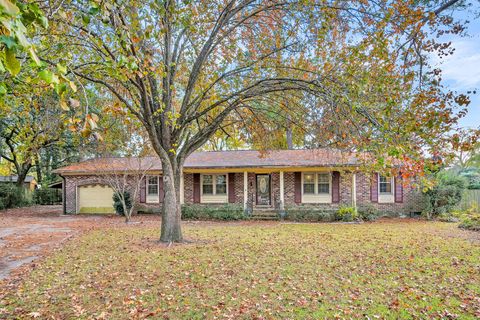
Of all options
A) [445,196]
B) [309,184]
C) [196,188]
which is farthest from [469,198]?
[196,188]

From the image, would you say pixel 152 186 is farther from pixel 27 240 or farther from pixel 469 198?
pixel 469 198

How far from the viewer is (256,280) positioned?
5.89 metres

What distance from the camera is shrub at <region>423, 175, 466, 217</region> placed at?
1602 centimetres

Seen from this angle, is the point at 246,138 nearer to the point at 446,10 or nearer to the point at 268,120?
the point at 268,120

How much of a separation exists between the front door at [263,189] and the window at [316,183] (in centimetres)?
244

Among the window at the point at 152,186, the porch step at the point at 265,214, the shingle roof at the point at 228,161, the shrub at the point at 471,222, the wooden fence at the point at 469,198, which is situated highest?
the shingle roof at the point at 228,161

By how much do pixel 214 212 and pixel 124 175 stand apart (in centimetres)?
500

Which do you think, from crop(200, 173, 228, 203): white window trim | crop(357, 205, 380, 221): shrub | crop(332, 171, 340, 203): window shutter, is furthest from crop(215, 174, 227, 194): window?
crop(357, 205, 380, 221): shrub

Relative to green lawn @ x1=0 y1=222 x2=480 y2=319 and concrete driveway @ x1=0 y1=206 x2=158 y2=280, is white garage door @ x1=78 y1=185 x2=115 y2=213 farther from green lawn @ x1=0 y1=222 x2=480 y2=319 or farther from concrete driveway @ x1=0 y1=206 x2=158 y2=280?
green lawn @ x1=0 y1=222 x2=480 y2=319

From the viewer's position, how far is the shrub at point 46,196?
86.5ft

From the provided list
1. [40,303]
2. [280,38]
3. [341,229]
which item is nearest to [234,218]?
[341,229]

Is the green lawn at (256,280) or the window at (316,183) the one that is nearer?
the green lawn at (256,280)

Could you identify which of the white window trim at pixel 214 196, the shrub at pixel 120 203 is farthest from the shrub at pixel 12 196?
the white window trim at pixel 214 196

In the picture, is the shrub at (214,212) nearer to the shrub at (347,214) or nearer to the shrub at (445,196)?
Answer: the shrub at (347,214)
